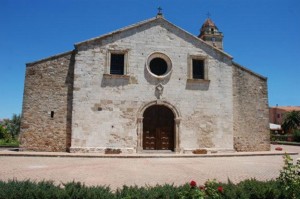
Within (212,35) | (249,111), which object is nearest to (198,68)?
(249,111)

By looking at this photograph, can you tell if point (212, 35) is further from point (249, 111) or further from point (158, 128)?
point (158, 128)

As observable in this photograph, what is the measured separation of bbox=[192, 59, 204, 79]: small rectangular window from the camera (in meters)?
17.7

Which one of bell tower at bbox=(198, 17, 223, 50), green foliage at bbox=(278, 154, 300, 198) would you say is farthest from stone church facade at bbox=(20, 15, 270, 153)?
bell tower at bbox=(198, 17, 223, 50)

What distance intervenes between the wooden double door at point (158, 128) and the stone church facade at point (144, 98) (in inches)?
2.4

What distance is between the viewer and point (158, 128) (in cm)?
1680

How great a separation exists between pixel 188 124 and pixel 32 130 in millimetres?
9035

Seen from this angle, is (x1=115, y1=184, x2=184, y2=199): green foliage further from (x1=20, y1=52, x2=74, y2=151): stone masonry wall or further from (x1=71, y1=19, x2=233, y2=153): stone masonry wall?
(x1=20, y1=52, x2=74, y2=151): stone masonry wall

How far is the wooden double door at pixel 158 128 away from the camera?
652 inches

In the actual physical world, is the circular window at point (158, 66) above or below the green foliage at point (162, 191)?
above

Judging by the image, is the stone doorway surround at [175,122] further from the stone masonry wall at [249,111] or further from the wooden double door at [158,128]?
the stone masonry wall at [249,111]

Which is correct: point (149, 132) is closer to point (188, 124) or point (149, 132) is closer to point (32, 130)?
point (188, 124)

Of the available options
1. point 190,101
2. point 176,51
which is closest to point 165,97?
point 190,101

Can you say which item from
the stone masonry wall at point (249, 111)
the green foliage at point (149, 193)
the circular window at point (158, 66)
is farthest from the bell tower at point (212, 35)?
the green foliage at point (149, 193)

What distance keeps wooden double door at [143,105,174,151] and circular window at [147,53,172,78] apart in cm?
210
